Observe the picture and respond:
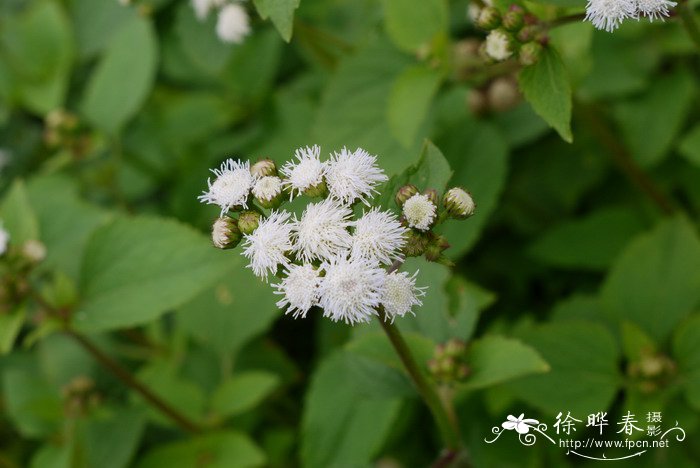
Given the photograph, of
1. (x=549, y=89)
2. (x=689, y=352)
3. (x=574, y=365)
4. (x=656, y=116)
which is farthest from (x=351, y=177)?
(x=656, y=116)

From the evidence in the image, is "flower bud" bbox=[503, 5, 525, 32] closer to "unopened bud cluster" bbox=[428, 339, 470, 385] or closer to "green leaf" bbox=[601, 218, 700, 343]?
"unopened bud cluster" bbox=[428, 339, 470, 385]

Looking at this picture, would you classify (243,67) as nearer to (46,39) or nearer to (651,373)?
(46,39)

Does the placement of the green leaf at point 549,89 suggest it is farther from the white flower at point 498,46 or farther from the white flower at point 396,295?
the white flower at point 396,295

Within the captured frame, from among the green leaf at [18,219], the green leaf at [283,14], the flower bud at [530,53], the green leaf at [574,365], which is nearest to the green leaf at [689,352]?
the green leaf at [574,365]

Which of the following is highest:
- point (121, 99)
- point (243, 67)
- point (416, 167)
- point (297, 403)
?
point (243, 67)

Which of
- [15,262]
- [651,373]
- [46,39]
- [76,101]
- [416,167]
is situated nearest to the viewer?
[416,167]

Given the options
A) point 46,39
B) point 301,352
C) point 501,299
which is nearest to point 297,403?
point 301,352
